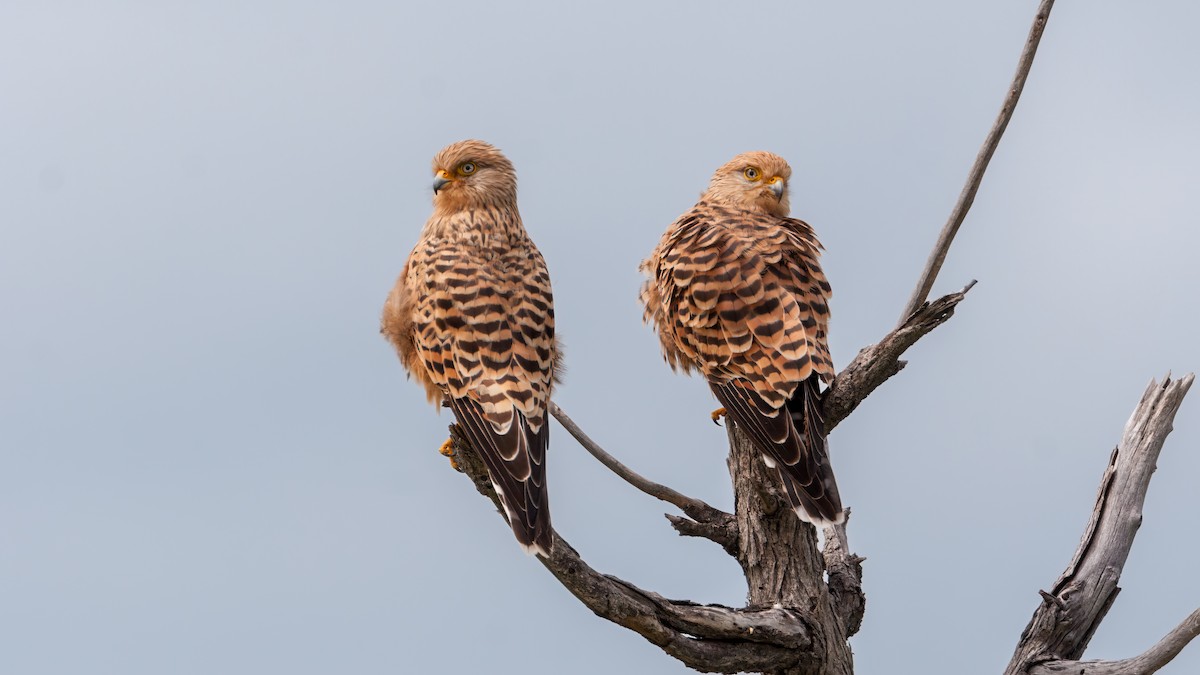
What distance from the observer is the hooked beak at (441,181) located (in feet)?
19.8

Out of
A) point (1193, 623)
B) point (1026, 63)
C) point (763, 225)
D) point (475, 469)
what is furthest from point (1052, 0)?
point (475, 469)

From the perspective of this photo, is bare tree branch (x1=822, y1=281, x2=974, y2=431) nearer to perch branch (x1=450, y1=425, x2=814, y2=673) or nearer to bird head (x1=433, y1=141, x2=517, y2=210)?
perch branch (x1=450, y1=425, x2=814, y2=673)

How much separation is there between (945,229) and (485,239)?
6.13 ft

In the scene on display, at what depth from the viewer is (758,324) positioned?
17.9 ft

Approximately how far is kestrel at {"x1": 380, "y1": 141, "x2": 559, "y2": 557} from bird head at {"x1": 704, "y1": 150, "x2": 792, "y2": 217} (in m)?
1.05

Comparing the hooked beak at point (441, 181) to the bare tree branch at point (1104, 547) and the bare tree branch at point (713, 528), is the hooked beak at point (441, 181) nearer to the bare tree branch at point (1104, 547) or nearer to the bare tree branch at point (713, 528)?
the bare tree branch at point (713, 528)

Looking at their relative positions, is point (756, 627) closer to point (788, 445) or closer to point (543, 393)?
point (788, 445)

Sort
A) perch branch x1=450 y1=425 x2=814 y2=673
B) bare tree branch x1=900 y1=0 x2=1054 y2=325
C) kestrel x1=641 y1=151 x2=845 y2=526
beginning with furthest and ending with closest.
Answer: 1. bare tree branch x1=900 y1=0 x2=1054 y2=325
2. kestrel x1=641 y1=151 x2=845 y2=526
3. perch branch x1=450 y1=425 x2=814 y2=673

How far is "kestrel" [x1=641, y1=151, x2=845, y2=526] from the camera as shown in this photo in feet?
16.9

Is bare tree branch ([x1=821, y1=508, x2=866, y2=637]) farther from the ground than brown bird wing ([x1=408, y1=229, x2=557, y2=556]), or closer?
closer

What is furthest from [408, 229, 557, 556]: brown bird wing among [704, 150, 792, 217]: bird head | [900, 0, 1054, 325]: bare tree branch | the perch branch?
[900, 0, 1054, 325]: bare tree branch

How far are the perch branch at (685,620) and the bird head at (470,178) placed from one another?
3.89 ft

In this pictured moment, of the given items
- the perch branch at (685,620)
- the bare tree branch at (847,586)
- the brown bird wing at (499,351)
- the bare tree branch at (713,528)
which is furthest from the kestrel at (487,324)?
the bare tree branch at (847,586)

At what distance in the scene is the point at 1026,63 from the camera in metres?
5.43
